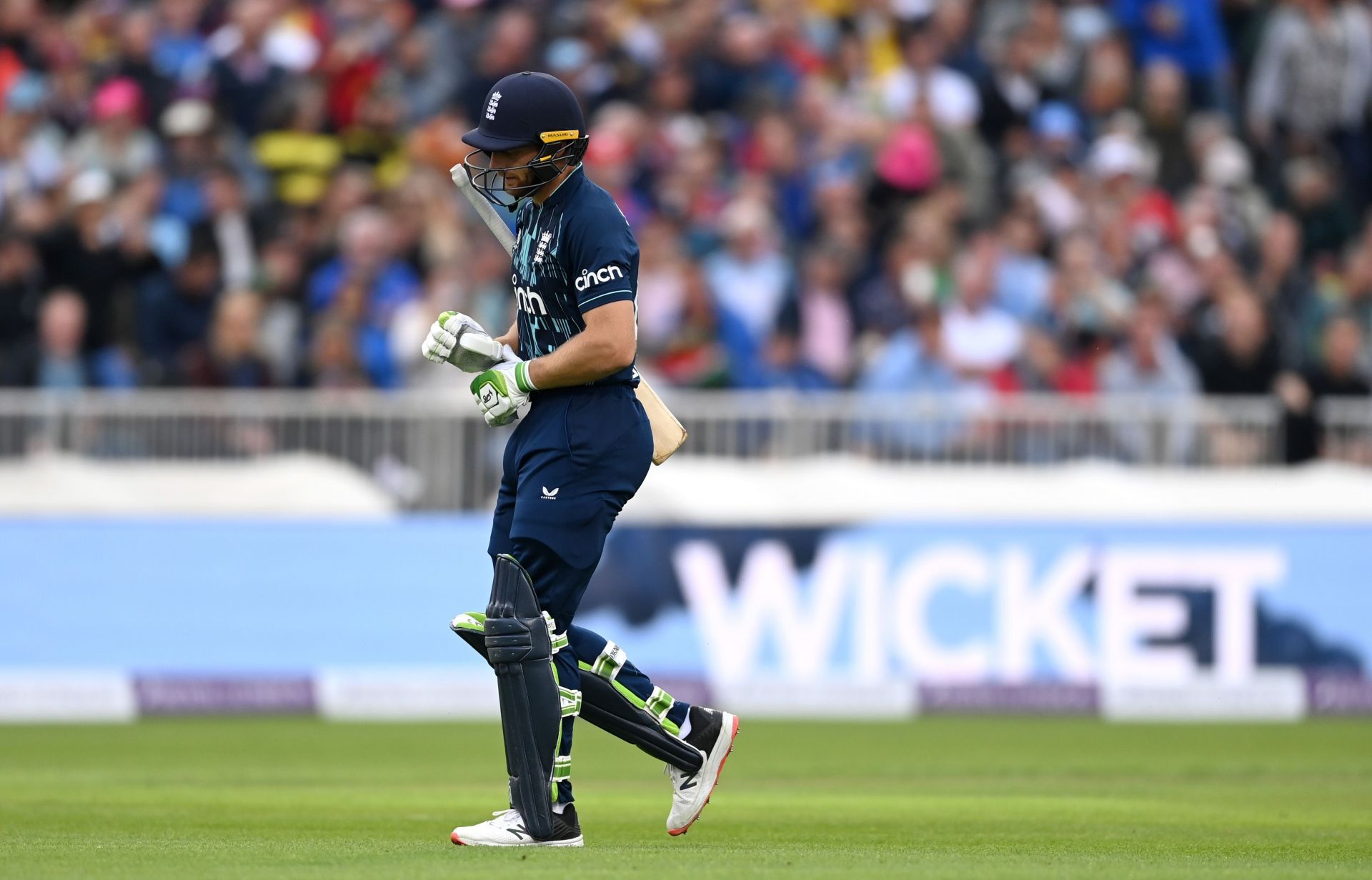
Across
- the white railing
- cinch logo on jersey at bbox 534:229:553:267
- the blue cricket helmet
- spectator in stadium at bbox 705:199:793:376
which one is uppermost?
the blue cricket helmet

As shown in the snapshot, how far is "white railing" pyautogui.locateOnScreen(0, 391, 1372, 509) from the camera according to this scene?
15.3 metres

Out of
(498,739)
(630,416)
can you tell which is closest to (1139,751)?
(498,739)

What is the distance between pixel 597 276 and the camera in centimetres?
737

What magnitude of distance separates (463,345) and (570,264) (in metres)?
0.48

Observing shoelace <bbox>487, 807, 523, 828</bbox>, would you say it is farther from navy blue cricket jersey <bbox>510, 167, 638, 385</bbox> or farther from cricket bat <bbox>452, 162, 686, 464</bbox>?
navy blue cricket jersey <bbox>510, 167, 638, 385</bbox>

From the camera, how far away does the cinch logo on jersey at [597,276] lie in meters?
7.37

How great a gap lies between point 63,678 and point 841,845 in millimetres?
8595

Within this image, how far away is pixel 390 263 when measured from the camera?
662 inches

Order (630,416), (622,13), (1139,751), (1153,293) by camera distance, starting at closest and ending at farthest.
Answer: (630,416), (1139,751), (1153,293), (622,13)

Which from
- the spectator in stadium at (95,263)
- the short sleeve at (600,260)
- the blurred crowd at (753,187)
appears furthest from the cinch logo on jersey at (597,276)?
the spectator in stadium at (95,263)

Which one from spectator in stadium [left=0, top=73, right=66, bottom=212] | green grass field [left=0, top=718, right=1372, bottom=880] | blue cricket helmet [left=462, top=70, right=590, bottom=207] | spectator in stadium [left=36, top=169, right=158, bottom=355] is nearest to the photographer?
green grass field [left=0, top=718, right=1372, bottom=880]

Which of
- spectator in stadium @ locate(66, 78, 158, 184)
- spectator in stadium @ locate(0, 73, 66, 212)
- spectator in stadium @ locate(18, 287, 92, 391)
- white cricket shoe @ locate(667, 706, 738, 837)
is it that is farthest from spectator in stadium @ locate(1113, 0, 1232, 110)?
white cricket shoe @ locate(667, 706, 738, 837)

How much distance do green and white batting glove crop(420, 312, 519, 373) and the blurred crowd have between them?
328 inches

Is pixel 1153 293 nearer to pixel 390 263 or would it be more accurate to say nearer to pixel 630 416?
pixel 390 263
